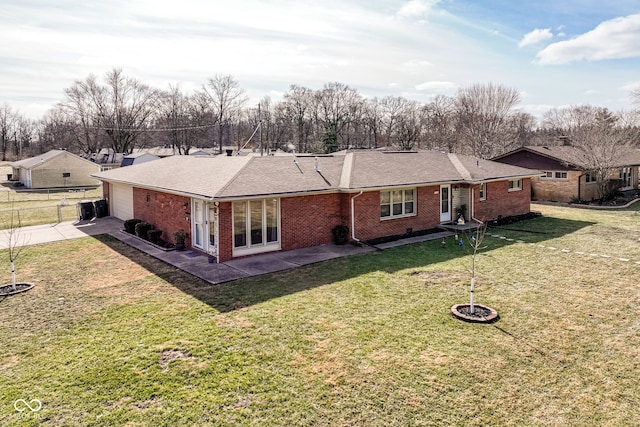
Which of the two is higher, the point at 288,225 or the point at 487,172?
the point at 487,172

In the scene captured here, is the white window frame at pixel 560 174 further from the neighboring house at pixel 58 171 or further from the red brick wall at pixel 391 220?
the neighboring house at pixel 58 171

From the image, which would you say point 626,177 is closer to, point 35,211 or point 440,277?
point 440,277

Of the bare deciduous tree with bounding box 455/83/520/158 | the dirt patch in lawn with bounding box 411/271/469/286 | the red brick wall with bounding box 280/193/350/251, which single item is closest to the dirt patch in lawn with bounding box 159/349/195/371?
the dirt patch in lawn with bounding box 411/271/469/286

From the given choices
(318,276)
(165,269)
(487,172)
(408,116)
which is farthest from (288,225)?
(408,116)

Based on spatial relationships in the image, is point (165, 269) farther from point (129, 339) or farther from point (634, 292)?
point (634, 292)

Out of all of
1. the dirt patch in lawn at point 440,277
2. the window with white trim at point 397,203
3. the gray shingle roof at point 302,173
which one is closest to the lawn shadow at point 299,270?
the dirt patch in lawn at point 440,277

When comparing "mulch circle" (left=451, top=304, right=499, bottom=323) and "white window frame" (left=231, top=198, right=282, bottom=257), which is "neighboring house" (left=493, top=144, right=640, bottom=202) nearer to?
"white window frame" (left=231, top=198, right=282, bottom=257)

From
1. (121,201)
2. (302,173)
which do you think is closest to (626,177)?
(302,173)
